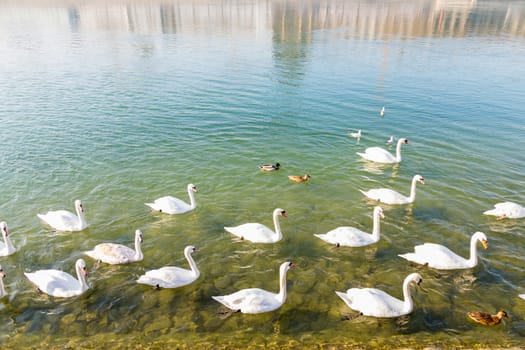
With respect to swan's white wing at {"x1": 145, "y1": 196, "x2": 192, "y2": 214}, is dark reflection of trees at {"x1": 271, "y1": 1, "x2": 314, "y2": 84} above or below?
above

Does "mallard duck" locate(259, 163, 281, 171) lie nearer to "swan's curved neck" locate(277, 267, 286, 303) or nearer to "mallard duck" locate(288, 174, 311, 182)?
"mallard duck" locate(288, 174, 311, 182)

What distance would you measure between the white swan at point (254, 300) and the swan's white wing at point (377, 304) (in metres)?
2.13

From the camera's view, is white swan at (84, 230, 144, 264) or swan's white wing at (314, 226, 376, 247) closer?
white swan at (84, 230, 144, 264)

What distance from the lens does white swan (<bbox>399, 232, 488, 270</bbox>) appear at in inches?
472

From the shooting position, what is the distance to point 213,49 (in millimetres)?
55938

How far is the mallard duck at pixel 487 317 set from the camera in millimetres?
9773

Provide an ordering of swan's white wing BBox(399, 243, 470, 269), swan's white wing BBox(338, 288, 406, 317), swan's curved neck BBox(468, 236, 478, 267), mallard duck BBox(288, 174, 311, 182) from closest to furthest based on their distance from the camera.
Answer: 1. swan's white wing BBox(338, 288, 406, 317)
2. swan's white wing BBox(399, 243, 470, 269)
3. swan's curved neck BBox(468, 236, 478, 267)
4. mallard duck BBox(288, 174, 311, 182)

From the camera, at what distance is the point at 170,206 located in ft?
49.8

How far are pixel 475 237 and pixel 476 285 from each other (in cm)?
166

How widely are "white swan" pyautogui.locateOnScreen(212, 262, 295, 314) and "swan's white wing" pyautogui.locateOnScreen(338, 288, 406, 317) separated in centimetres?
213

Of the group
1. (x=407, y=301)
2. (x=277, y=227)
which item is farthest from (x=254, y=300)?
(x=407, y=301)

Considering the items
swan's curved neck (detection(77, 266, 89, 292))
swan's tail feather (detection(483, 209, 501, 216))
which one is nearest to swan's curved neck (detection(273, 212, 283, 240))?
swan's curved neck (detection(77, 266, 89, 292))

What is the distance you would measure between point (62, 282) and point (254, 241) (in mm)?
6439

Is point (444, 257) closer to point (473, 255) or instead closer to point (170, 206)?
point (473, 255)
